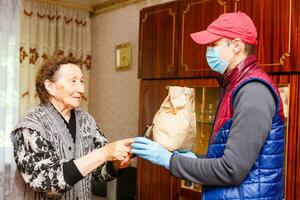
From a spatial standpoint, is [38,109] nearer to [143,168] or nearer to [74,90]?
[74,90]

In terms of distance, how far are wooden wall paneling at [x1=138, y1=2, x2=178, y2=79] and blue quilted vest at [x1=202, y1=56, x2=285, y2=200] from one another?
4.13 feet

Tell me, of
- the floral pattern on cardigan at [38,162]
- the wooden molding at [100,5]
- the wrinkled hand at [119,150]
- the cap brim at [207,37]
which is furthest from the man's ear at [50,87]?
the wooden molding at [100,5]

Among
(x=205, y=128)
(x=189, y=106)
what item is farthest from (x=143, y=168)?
(x=189, y=106)

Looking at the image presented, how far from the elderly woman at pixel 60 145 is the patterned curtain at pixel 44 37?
1.91m

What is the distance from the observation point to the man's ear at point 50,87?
1.86 meters

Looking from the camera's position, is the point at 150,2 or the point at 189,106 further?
the point at 150,2

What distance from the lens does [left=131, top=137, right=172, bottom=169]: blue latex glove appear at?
4.44 feet

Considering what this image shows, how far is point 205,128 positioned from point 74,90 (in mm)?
966

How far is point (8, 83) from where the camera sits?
3.41 metres

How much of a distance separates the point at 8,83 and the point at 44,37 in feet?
2.15

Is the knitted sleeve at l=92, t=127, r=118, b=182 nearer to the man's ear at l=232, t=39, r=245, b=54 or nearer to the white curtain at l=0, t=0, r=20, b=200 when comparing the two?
the man's ear at l=232, t=39, r=245, b=54

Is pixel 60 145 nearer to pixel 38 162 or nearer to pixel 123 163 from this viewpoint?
pixel 38 162

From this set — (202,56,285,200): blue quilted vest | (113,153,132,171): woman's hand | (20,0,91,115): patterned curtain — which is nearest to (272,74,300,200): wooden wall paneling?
(202,56,285,200): blue quilted vest

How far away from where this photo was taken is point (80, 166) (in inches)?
63.4
